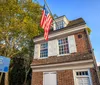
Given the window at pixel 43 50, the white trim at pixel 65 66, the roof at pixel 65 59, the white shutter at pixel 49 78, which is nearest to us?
the white trim at pixel 65 66

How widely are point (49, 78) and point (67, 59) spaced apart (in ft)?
8.80

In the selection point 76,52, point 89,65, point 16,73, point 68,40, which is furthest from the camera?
point 16,73

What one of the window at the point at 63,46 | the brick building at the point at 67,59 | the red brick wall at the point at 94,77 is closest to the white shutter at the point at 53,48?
the brick building at the point at 67,59

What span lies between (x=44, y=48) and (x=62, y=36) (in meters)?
2.69

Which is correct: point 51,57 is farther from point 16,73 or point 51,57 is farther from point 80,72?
point 16,73

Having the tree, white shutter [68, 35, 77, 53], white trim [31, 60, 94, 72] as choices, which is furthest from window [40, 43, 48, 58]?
the tree

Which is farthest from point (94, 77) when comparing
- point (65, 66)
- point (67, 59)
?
point (67, 59)

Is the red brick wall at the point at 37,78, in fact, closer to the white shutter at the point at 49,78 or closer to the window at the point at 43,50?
the white shutter at the point at 49,78

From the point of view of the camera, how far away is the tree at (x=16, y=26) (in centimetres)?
1362

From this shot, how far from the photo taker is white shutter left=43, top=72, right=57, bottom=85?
9.86m

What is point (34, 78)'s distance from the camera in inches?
439

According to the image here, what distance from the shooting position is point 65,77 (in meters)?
9.30

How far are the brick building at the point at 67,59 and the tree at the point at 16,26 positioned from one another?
3351 millimetres

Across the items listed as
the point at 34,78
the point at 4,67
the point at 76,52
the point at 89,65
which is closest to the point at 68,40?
the point at 76,52
